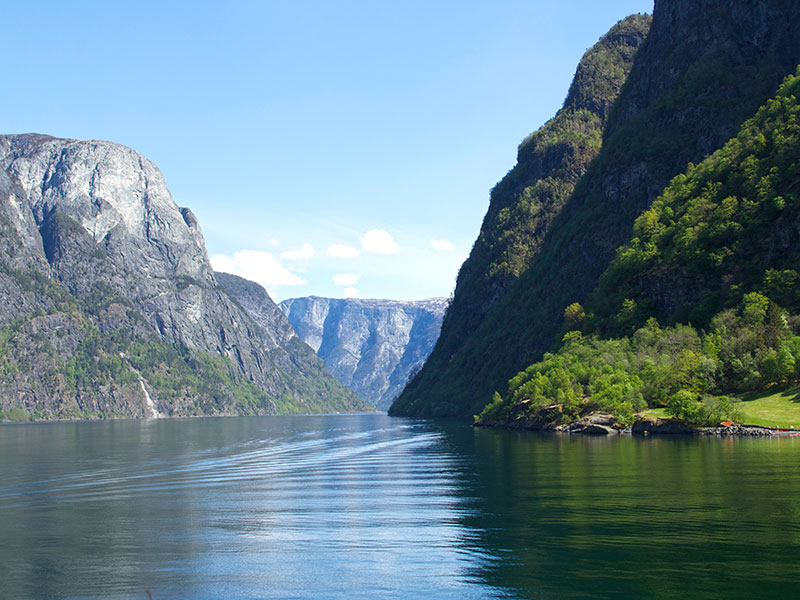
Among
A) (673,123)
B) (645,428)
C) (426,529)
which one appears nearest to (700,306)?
(645,428)

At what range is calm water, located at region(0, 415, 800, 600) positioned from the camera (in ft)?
94.5

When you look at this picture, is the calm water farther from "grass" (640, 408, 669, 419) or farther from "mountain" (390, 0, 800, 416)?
"mountain" (390, 0, 800, 416)

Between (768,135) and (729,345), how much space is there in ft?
164

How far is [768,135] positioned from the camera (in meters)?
134

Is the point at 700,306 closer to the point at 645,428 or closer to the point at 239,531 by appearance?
the point at 645,428

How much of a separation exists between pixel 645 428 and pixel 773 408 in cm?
1645

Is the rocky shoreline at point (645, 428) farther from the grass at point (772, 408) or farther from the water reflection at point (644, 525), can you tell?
the water reflection at point (644, 525)

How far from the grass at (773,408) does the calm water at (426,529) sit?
1615 centimetres

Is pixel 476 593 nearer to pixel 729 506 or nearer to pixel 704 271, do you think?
pixel 729 506

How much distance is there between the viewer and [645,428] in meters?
101

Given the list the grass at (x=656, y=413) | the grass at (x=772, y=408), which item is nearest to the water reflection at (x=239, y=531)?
the grass at (x=656, y=413)

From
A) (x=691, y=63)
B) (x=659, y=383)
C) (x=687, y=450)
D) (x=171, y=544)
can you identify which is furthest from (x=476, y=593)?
(x=691, y=63)

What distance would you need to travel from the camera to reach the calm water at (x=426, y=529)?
28797 millimetres

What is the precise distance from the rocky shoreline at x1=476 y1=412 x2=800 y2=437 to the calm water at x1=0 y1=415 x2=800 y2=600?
1445cm
